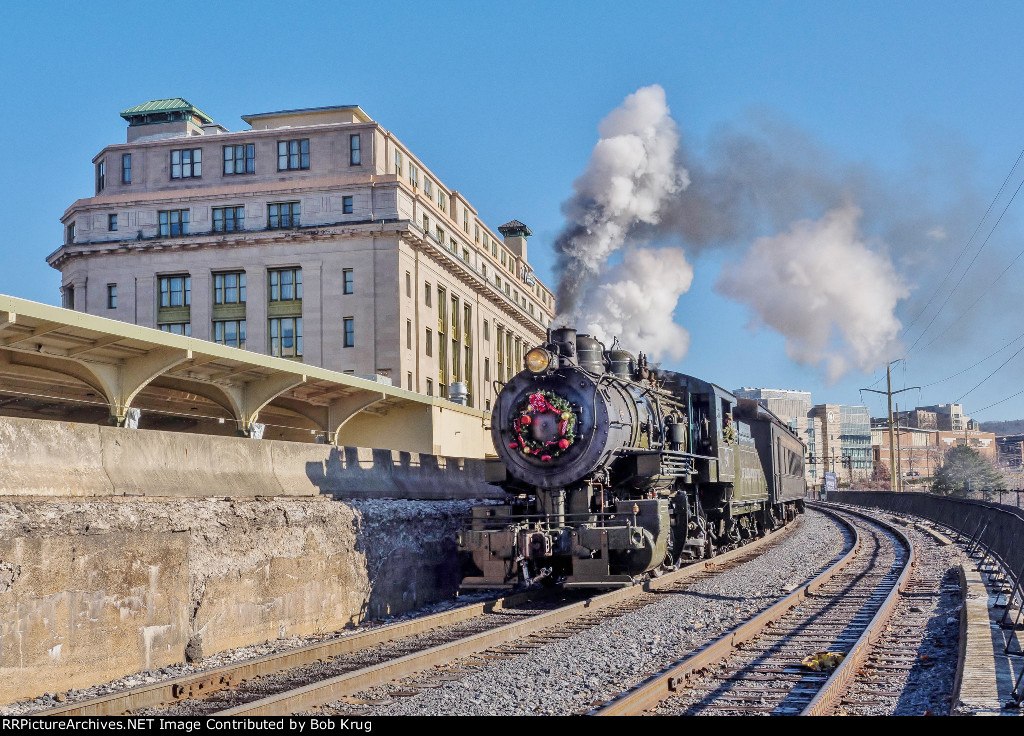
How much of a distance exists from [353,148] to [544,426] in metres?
41.4

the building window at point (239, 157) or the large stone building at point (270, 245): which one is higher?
the building window at point (239, 157)

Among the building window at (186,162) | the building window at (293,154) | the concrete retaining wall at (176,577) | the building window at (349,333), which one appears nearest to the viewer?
the concrete retaining wall at (176,577)

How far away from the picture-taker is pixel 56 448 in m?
10.1

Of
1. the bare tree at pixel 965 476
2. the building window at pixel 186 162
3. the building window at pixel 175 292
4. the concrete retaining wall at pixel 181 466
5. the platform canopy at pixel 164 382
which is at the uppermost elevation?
the building window at pixel 186 162

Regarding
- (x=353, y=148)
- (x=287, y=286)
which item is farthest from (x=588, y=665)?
(x=353, y=148)

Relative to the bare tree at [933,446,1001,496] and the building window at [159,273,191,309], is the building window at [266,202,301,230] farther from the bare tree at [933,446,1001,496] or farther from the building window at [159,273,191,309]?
the bare tree at [933,446,1001,496]

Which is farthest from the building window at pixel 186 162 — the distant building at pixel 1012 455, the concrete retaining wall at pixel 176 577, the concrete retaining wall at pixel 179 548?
the distant building at pixel 1012 455

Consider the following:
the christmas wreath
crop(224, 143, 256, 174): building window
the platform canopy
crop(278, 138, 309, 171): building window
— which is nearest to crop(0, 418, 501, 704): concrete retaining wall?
the platform canopy

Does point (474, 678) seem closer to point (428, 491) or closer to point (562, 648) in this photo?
point (562, 648)

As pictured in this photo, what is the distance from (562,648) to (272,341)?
44880mm

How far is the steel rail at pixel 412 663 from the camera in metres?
7.26

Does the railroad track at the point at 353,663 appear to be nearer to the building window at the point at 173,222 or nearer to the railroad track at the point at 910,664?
the railroad track at the point at 910,664

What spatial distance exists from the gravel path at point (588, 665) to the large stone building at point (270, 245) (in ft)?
126
